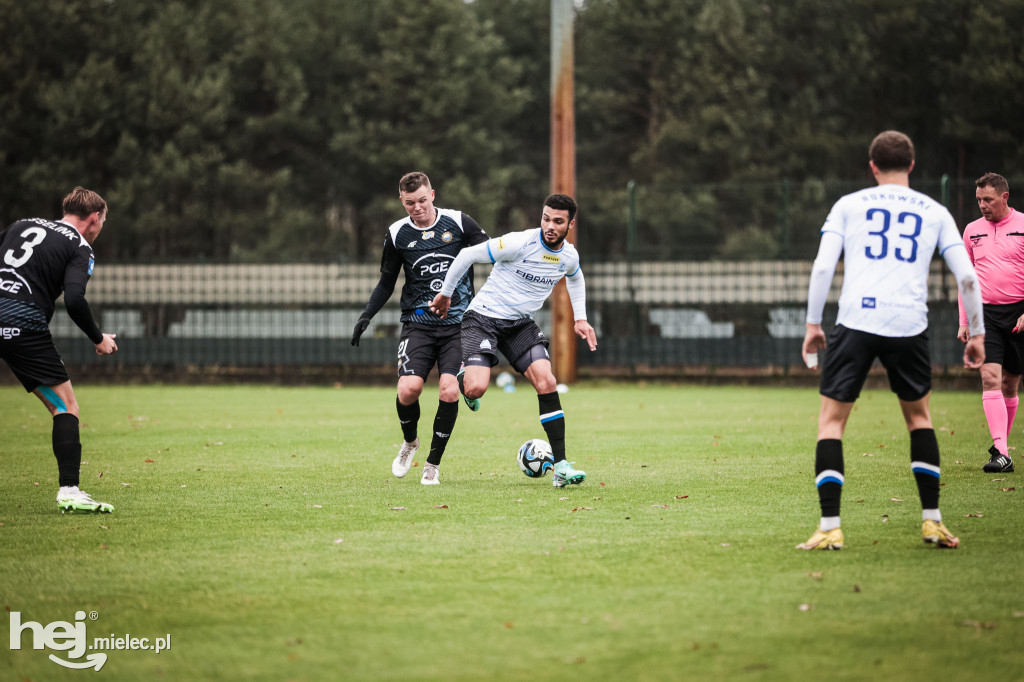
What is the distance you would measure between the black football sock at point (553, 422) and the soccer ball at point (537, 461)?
0.17 feet

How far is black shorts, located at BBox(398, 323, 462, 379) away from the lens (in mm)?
8391

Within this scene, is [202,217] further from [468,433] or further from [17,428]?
[468,433]

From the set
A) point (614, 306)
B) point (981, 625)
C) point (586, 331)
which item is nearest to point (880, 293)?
point (981, 625)

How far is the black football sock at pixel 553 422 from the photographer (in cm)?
792

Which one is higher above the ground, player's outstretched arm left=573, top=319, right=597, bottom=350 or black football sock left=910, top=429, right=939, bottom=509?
player's outstretched arm left=573, top=319, right=597, bottom=350

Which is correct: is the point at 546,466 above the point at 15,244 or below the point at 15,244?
below

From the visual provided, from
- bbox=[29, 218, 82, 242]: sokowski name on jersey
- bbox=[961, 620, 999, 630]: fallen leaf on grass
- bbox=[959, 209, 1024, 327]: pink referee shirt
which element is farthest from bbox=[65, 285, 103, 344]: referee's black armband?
bbox=[959, 209, 1024, 327]: pink referee shirt

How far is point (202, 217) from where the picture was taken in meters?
37.6

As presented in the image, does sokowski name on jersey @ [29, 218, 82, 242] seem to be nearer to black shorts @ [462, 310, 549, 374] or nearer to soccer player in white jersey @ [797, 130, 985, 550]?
black shorts @ [462, 310, 549, 374]

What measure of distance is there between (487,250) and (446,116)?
107ft

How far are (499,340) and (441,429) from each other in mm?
828

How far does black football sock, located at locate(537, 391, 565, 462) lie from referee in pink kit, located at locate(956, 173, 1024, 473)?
11.4ft

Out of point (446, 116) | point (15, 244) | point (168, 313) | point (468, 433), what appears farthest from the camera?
point (446, 116)

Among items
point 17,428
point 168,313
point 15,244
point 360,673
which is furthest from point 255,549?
point 168,313
